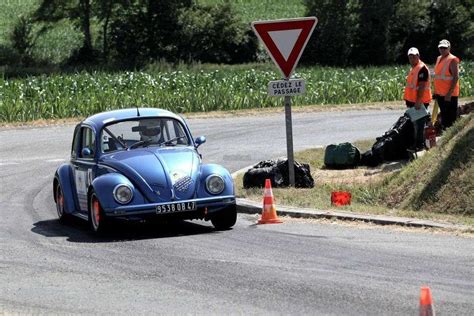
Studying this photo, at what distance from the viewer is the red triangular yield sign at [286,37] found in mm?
16984

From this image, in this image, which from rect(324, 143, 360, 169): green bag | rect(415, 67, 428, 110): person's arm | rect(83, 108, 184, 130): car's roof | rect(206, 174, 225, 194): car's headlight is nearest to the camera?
rect(206, 174, 225, 194): car's headlight

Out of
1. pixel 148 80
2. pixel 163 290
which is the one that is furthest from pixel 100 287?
pixel 148 80

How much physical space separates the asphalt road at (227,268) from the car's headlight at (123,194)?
0.47 meters

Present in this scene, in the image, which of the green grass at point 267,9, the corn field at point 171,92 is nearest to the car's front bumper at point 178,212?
the corn field at point 171,92

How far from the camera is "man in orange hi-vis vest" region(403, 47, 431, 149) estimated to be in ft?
65.2

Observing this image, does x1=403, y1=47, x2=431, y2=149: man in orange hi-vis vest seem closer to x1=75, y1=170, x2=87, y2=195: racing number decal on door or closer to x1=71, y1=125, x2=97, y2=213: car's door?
x1=71, y1=125, x2=97, y2=213: car's door

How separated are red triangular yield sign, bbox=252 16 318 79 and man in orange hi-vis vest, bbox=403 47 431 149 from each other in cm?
345

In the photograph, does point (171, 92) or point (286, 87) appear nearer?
point (286, 87)

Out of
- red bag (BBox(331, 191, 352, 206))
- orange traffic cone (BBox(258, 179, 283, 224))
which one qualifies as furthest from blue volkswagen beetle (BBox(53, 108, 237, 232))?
red bag (BBox(331, 191, 352, 206))

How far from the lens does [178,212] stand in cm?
1436

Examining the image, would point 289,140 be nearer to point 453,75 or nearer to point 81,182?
point 81,182

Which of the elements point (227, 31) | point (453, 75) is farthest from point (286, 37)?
point (227, 31)

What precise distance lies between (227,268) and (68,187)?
526 centimetres

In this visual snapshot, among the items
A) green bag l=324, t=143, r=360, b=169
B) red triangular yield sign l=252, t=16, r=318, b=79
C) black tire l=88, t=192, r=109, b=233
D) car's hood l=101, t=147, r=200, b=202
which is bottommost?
green bag l=324, t=143, r=360, b=169
